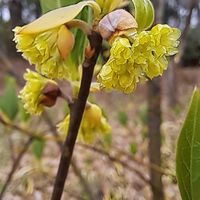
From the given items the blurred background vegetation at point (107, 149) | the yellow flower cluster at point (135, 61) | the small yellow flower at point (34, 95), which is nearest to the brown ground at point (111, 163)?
the blurred background vegetation at point (107, 149)

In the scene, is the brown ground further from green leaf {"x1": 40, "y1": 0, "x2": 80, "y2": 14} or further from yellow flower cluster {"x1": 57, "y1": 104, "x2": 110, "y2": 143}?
green leaf {"x1": 40, "y1": 0, "x2": 80, "y2": 14}

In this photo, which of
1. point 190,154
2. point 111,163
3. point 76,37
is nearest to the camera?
point 190,154

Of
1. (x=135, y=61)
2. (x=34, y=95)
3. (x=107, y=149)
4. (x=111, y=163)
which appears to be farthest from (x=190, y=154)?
(x=111, y=163)

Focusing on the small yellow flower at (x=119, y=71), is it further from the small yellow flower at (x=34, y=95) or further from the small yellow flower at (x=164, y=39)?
the small yellow flower at (x=34, y=95)

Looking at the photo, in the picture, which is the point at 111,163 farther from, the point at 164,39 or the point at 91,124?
the point at 164,39

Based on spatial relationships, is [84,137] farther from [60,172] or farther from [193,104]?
[193,104]
